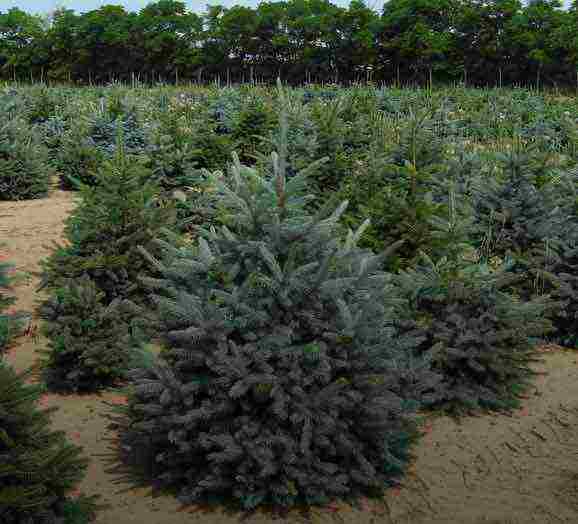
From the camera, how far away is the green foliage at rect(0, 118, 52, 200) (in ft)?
36.8

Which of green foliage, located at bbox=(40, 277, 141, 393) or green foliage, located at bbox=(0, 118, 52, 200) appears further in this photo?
green foliage, located at bbox=(0, 118, 52, 200)

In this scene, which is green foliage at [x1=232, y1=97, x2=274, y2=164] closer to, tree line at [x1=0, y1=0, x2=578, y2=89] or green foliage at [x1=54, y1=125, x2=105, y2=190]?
green foliage at [x1=54, y1=125, x2=105, y2=190]

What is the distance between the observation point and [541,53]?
42.8 meters

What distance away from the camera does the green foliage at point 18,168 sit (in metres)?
11.2

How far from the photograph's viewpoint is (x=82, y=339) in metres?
5.28

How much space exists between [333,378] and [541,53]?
43957 millimetres

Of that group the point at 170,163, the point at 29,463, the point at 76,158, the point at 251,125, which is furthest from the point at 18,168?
the point at 29,463

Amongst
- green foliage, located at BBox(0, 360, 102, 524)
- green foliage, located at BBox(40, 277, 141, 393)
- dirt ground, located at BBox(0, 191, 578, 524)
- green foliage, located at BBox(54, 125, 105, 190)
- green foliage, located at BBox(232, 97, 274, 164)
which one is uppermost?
green foliage, located at BBox(232, 97, 274, 164)

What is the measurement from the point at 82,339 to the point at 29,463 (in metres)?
2.54

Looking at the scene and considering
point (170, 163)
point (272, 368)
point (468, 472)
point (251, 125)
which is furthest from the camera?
point (251, 125)

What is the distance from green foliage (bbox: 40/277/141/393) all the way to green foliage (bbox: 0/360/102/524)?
222cm

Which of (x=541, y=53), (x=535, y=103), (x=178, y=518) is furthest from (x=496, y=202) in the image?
(x=541, y=53)

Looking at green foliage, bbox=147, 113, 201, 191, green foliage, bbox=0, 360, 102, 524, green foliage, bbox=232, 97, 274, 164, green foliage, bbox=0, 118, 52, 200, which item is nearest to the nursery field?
green foliage, bbox=0, 360, 102, 524

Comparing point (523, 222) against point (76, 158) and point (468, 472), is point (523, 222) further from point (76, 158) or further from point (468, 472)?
point (76, 158)
